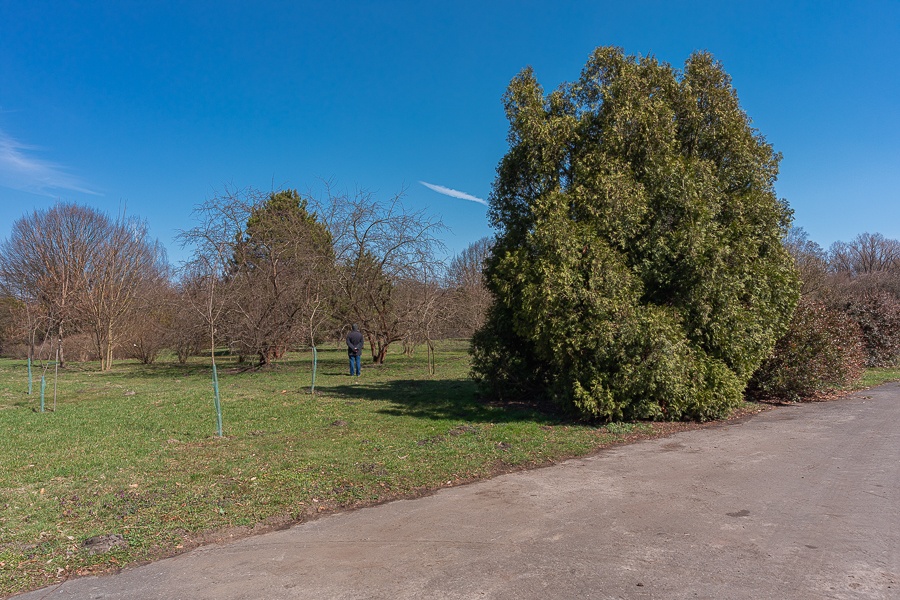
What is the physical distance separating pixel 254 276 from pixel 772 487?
19.4 metres

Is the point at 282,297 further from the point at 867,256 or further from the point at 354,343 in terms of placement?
the point at 867,256

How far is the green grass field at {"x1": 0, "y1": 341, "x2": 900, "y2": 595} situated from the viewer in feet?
17.2

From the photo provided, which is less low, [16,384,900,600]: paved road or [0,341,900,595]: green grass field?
[0,341,900,595]: green grass field

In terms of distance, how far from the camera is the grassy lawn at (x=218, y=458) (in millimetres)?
5246

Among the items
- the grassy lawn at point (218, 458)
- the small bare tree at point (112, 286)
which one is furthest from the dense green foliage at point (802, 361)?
the small bare tree at point (112, 286)

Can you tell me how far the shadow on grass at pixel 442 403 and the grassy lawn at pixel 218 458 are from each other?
0.18ft

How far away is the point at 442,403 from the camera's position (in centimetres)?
1303

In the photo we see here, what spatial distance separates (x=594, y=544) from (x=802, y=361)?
10.3 m

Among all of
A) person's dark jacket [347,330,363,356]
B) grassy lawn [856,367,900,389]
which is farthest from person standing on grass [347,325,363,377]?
grassy lawn [856,367,900,389]

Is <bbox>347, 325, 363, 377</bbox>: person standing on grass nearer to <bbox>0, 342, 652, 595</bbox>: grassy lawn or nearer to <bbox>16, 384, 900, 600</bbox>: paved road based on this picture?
<bbox>0, 342, 652, 595</bbox>: grassy lawn

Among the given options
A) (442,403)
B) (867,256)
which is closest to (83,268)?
(442,403)

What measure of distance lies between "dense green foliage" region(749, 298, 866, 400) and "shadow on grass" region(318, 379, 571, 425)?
525 centimetres

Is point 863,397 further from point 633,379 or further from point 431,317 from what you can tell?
point 431,317

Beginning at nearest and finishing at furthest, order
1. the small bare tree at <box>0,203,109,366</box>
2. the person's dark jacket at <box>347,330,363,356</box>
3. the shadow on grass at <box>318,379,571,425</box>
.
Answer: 1. the shadow on grass at <box>318,379,571,425</box>
2. the person's dark jacket at <box>347,330,363,356</box>
3. the small bare tree at <box>0,203,109,366</box>
